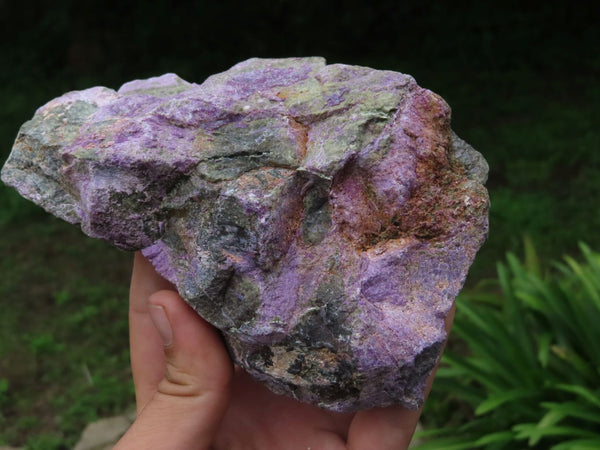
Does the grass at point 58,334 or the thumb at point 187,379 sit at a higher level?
the thumb at point 187,379

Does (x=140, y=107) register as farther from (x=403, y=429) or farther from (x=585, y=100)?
(x=585, y=100)

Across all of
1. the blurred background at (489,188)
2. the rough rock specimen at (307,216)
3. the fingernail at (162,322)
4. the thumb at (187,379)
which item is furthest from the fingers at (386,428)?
the blurred background at (489,188)

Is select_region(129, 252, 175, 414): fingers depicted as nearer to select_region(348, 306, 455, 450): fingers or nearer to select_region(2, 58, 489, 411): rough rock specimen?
select_region(2, 58, 489, 411): rough rock specimen

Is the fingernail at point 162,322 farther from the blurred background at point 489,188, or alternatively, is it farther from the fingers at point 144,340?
the blurred background at point 489,188

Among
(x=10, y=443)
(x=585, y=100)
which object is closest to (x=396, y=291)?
(x=10, y=443)

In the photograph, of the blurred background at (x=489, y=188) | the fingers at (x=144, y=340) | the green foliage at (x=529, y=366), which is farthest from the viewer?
the blurred background at (x=489, y=188)

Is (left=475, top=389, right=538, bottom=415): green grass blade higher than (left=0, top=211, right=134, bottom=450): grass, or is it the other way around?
(left=475, top=389, right=538, bottom=415): green grass blade

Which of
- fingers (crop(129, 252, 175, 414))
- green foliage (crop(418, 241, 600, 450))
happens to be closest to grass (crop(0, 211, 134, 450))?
fingers (crop(129, 252, 175, 414))
